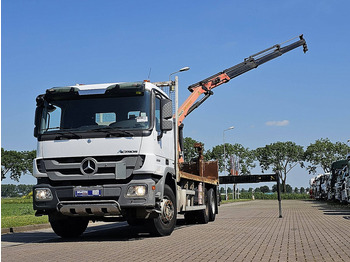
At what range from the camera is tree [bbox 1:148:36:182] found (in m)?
90.6

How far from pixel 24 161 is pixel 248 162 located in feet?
139

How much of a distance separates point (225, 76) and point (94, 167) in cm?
1550

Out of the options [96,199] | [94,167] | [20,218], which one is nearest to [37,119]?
[94,167]

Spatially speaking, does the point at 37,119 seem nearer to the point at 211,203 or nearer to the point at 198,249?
the point at 198,249

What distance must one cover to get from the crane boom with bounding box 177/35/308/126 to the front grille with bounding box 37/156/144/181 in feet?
29.6

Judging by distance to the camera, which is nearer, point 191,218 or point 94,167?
point 94,167

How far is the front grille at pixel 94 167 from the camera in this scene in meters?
9.62

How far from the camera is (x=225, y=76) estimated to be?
79.6 ft

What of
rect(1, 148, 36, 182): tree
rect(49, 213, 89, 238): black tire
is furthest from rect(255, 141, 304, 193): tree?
rect(49, 213, 89, 238): black tire

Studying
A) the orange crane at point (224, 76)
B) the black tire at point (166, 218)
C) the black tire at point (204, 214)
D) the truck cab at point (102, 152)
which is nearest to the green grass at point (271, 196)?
the orange crane at point (224, 76)

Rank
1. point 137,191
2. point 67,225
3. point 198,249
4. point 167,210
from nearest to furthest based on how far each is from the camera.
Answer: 1. point 198,249
2. point 137,191
3. point 167,210
4. point 67,225

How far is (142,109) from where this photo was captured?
1004cm

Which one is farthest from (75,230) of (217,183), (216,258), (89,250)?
(217,183)

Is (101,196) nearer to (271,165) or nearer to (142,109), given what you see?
(142,109)
